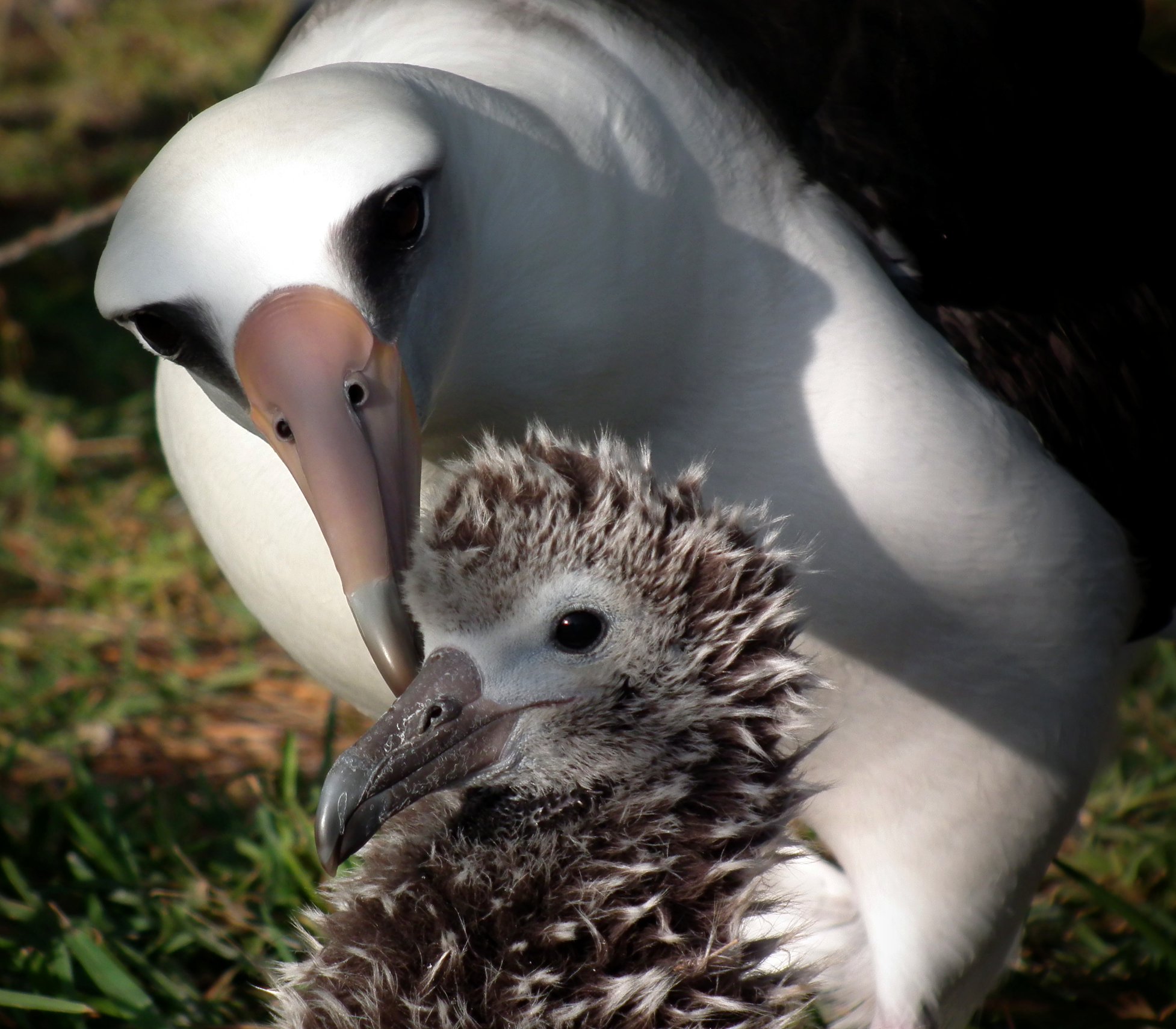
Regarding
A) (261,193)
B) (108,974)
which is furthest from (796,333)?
(108,974)

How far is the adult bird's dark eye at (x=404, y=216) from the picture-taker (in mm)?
2367

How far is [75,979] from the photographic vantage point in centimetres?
316

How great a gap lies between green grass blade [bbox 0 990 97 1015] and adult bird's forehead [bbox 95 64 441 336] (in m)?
1.29

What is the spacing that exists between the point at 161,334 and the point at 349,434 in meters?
0.39

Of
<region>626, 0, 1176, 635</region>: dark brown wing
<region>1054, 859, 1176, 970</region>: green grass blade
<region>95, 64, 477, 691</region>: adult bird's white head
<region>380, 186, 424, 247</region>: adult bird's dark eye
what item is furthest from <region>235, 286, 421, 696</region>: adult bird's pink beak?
<region>1054, 859, 1176, 970</region>: green grass blade

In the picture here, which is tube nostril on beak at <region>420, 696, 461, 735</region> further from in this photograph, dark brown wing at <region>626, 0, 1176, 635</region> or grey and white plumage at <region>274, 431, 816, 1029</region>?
dark brown wing at <region>626, 0, 1176, 635</region>

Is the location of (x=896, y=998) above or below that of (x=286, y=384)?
below

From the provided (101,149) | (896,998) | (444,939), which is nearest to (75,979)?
(444,939)

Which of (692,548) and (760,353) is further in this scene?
(760,353)

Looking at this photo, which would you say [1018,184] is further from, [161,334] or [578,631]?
[161,334]

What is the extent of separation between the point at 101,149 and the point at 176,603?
3.61 meters

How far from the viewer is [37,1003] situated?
2.86 meters

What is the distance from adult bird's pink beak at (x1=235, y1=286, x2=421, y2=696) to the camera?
225cm

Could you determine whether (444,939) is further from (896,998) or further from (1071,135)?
(1071,135)
